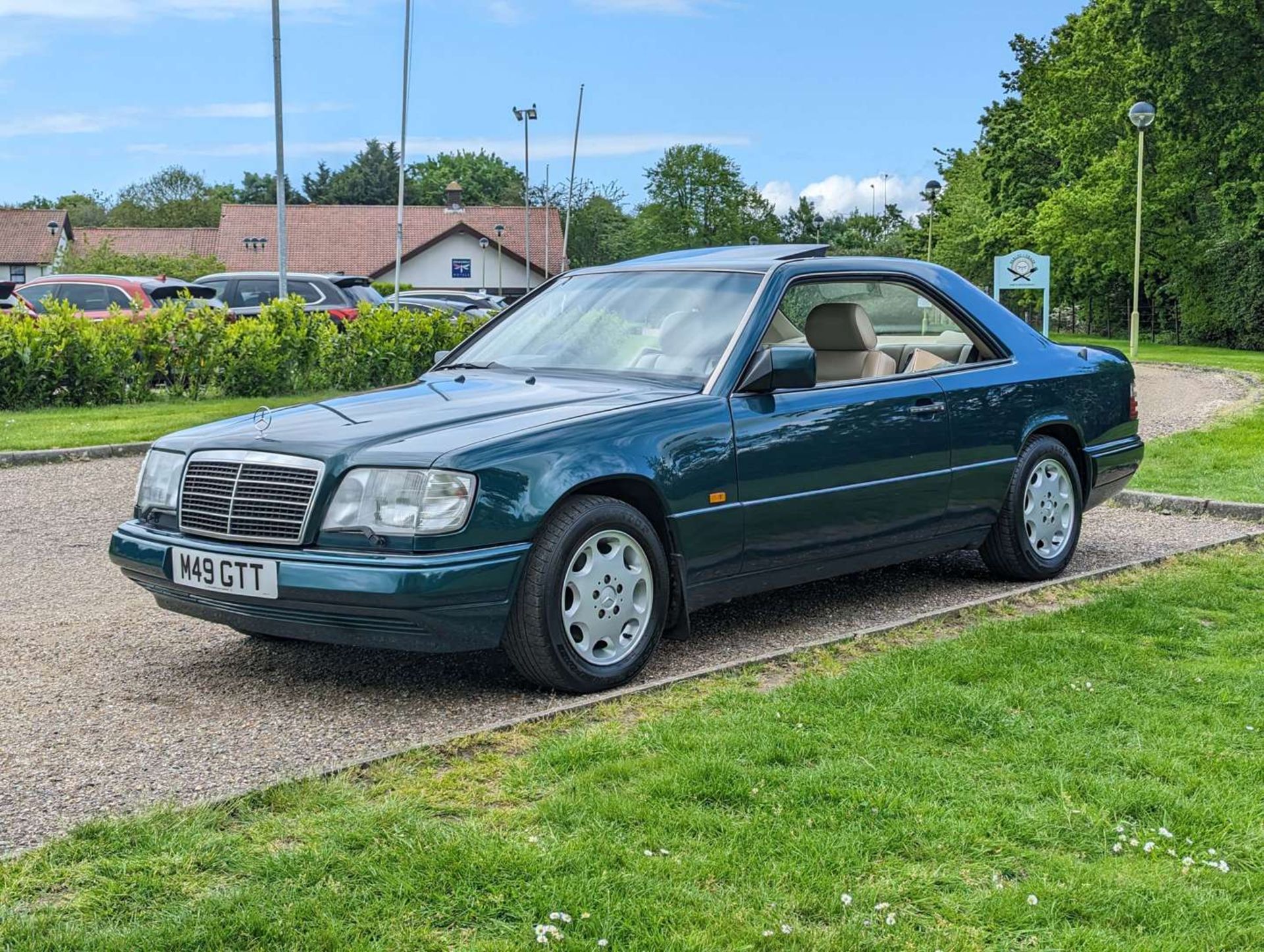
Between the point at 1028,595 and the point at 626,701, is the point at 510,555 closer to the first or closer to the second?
the point at 626,701

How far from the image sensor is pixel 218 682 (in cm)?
548

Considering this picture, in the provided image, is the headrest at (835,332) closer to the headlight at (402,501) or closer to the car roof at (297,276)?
the headlight at (402,501)

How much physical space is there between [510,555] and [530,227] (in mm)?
73350

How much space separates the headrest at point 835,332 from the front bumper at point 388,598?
7.75 ft

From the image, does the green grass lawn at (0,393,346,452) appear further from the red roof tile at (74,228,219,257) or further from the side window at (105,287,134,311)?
the red roof tile at (74,228,219,257)

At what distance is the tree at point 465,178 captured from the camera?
126938 mm

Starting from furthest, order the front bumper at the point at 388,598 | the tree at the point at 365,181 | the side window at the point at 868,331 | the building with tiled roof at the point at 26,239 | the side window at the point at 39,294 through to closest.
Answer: the tree at the point at 365,181, the building with tiled roof at the point at 26,239, the side window at the point at 39,294, the side window at the point at 868,331, the front bumper at the point at 388,598

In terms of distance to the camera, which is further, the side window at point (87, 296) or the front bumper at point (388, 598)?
the side window at point (87, 296)

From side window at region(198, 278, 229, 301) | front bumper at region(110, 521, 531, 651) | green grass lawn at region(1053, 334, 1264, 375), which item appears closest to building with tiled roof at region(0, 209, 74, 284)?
green grass lawn at region(1053, 334, 1264, 375)

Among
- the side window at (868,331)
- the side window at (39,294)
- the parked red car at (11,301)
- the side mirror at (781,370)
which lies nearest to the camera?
the side mirror at (781,370)

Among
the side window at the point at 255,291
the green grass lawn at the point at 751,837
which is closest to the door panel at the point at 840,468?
the green grass lawn at the point at 751,837

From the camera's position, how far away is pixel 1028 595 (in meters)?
6.91

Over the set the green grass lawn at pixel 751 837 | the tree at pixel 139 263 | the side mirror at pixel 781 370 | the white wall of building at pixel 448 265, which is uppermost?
the white wall of building at pixel 448 265

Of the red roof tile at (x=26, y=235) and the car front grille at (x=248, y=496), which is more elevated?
the red roof tile at (x=26, y=235)
